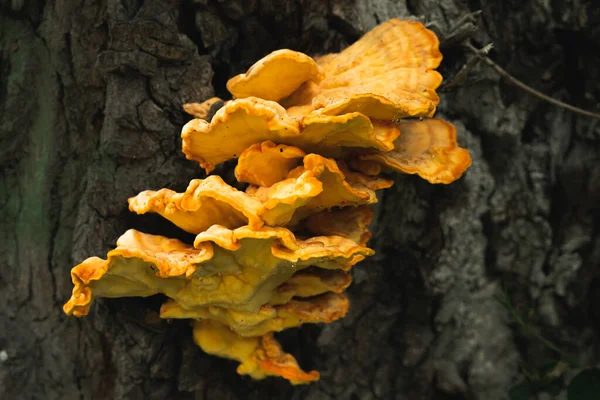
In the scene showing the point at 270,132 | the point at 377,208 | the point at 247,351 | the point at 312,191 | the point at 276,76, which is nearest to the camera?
the point at 312,191

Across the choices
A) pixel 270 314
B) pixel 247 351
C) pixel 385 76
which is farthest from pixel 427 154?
pixel 247 351

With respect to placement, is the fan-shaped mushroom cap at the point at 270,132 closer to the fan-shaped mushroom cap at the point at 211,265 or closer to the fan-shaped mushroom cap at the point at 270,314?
the fan-shaped mushroom cap at the point at 211,265

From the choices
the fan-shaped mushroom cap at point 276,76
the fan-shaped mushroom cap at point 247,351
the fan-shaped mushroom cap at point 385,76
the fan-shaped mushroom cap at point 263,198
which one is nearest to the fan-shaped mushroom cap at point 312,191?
the fan-shaped mushroom cap at point 263,198

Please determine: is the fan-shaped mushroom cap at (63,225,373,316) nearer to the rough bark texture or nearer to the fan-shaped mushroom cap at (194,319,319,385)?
the fan-shaped mushroom cap at (194,319,319,385)

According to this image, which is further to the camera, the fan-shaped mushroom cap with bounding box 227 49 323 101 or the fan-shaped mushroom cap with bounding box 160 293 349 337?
the fan-shaped mushroom cap with bounding box 160 293 349 337

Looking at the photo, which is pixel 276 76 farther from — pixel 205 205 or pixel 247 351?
pixel 247 351

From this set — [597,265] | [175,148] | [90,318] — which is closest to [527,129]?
[597,265]

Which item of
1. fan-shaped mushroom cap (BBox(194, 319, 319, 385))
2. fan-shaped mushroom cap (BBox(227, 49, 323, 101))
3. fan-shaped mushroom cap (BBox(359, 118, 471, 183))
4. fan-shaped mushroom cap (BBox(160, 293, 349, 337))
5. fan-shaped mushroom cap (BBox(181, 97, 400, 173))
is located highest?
fan-shaped mushroom cap (BBox(227, 49, 323, 101))

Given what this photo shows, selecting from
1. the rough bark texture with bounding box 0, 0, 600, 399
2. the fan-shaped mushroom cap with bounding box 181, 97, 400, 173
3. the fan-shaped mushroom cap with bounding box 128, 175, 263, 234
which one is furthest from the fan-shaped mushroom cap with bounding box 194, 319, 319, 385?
the fan-shaped mushroom cap with bounding box 181, 97, 400, 173

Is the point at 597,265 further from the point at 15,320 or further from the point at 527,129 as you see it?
the point at 15,320
